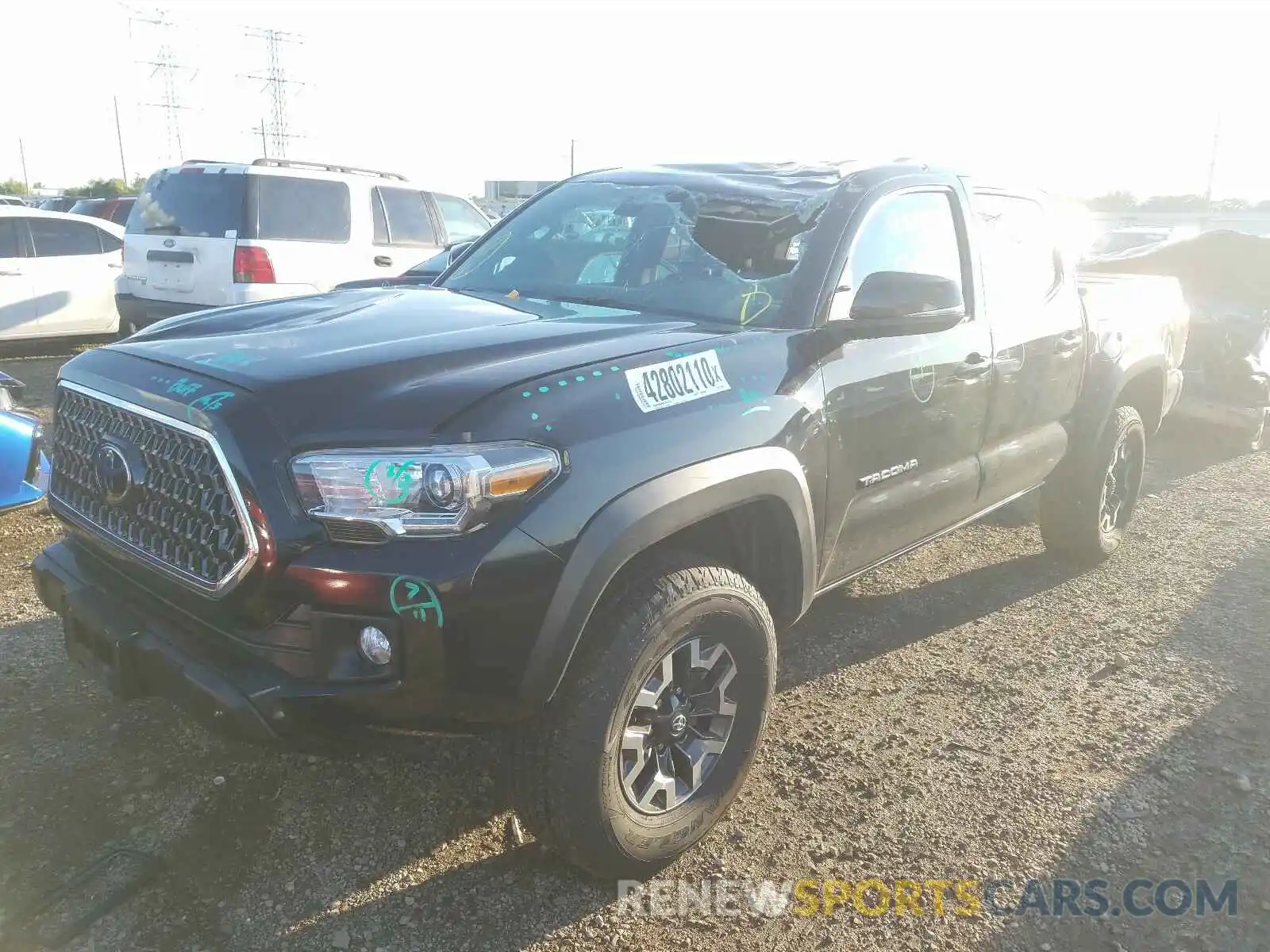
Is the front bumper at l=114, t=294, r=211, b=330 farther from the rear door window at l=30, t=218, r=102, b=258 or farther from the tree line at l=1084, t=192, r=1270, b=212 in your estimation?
the tree line at l=1084, t=192, r=1270, b=212

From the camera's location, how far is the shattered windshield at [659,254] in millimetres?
3010

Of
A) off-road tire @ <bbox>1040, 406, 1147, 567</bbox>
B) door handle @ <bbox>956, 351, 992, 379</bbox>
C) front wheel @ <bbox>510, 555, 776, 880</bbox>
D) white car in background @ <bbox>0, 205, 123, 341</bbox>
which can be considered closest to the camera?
front wheel @ <bbox>510, 555, 776, 880</bbox>

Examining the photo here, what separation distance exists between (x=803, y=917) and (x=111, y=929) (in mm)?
1739

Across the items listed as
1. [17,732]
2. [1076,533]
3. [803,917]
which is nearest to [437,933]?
[803,917]

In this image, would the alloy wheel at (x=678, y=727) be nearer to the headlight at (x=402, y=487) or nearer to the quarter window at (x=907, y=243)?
the headlight at (x=402, y=487)

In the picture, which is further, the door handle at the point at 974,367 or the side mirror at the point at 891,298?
the door handle at the point at 974,367

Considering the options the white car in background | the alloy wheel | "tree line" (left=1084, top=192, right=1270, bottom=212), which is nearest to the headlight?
the alloy wheel

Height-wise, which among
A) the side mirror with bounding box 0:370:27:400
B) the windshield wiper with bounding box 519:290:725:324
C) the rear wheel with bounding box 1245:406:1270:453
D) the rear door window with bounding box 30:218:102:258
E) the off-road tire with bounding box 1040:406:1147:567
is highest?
the windshield wiper with bounding box 519:290:725:324

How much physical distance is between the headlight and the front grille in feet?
0.65

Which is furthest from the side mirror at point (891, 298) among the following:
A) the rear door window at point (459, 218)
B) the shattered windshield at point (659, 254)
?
the rear door window at point (459, 218)

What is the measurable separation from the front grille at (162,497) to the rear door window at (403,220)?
664 cm

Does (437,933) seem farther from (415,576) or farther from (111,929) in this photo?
(415,576)

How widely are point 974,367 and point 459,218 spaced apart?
7763 millimetres

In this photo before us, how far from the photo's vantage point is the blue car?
13.5ft
